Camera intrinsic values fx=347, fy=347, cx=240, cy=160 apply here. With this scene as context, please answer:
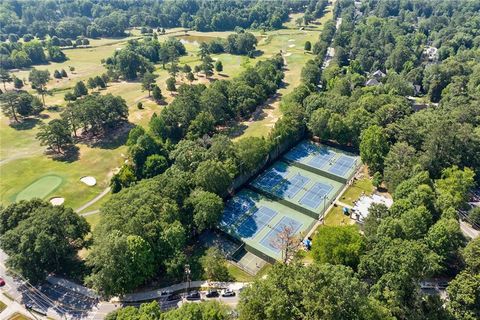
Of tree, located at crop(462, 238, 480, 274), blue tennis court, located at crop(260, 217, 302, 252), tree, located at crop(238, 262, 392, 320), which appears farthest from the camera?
blue tennis court, located at crop(260, 217, 302, 252)

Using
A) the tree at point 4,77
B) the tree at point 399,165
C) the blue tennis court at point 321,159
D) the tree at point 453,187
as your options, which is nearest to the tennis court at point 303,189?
the blue tennis court at point 321,159

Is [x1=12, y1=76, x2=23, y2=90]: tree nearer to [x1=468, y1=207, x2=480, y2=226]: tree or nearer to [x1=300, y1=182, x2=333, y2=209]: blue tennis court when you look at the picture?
[x1=300, y1=182, x2=333, y2=209]: blue tennis court

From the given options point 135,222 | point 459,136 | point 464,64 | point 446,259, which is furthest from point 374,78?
point 135,222

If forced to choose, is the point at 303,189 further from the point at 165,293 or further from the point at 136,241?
the point at 136,241

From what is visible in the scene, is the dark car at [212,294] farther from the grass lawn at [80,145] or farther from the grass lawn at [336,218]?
the grass lawn at [80,145]

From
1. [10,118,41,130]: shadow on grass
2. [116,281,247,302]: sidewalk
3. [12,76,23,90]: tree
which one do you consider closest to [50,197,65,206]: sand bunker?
[116,281,247,302]: sidewalk

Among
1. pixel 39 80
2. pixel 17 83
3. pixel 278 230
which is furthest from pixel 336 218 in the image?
pixel 17 83
